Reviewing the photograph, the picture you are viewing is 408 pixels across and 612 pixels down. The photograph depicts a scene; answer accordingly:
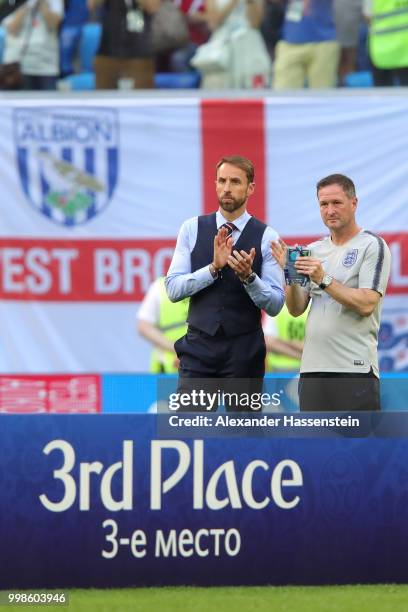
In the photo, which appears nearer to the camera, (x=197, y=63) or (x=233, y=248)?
(x=233, y=248)

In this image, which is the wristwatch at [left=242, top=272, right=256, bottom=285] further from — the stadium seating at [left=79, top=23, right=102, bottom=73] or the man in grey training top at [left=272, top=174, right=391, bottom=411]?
the stadium seating at [left=79, top=23, right=102, bottom=73]

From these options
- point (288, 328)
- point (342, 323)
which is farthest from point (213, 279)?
point (288, 328)

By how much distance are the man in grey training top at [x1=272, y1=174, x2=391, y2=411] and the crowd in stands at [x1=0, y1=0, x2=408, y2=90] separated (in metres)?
4.58

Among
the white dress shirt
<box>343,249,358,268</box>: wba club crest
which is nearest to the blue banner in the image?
the white dress shirt

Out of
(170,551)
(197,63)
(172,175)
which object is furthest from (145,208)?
(170,551)

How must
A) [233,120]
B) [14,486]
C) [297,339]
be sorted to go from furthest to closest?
[233,120] → [297,339] → [14,486]

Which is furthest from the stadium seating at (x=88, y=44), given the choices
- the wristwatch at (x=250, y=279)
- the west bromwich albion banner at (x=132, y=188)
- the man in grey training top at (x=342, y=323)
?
the wristwatch at (x=250, y=279)

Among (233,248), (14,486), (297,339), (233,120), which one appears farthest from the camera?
(233,120)

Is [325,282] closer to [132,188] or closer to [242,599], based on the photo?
[242,599]

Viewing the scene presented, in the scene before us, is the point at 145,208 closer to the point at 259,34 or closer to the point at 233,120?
the point at 233,120

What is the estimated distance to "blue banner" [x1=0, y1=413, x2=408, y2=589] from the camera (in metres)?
5.71

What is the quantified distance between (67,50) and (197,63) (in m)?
1.07

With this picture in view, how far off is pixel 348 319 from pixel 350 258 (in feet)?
0.89

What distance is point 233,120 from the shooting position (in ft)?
33.9
